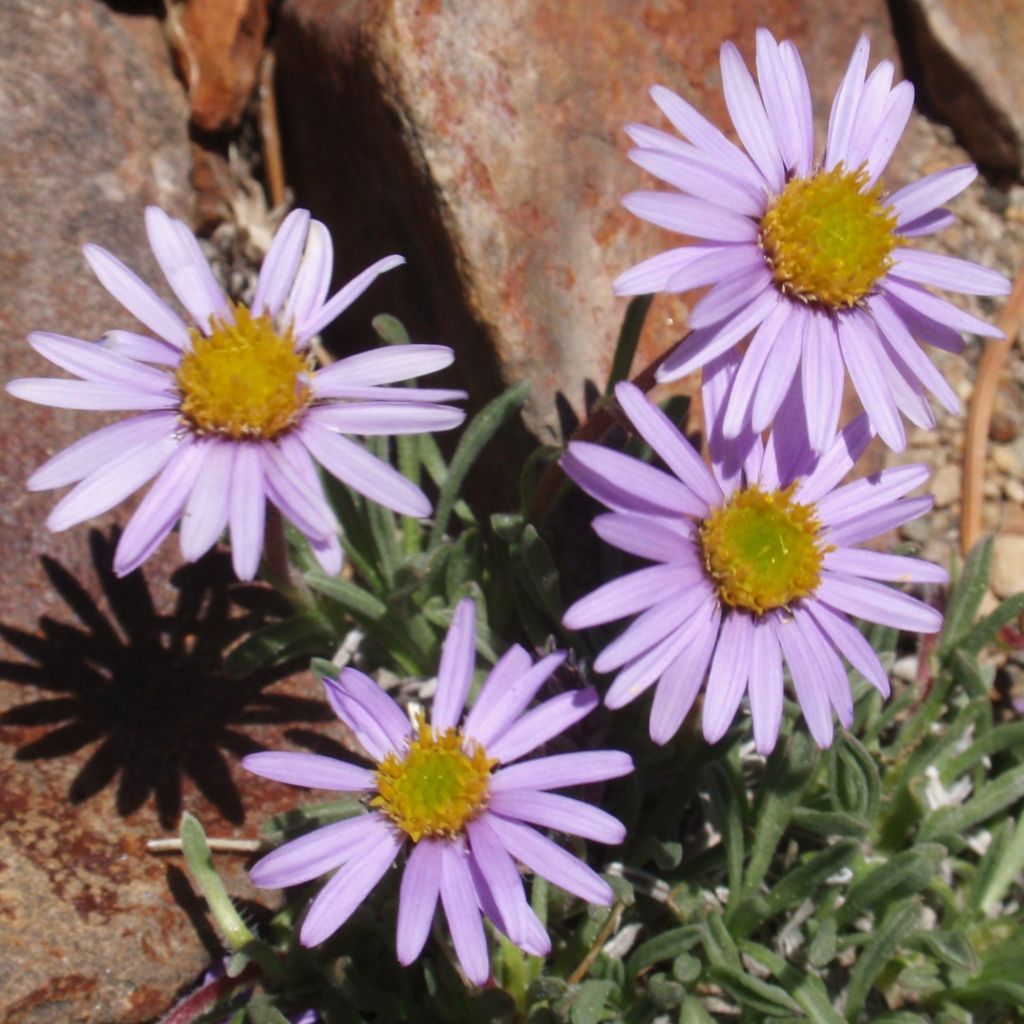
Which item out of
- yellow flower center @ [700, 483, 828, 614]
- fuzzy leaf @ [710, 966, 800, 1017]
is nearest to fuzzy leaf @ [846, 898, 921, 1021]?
fuzzy leaf @ [710, 966, 800, 1017]

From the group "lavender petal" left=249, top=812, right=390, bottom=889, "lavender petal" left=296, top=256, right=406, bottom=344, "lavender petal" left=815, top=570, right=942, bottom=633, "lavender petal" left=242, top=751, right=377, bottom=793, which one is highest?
"lavender petal" left=296, top=256, right=406, bottom=344

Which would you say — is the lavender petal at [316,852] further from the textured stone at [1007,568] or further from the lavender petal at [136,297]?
the textured stone at [1007,568]

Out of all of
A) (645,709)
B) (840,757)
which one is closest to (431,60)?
(645,709)

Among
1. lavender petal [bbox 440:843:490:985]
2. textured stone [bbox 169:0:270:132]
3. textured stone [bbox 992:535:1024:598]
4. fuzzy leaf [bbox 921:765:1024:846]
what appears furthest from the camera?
textured stone [bbox 169:0:270:132]

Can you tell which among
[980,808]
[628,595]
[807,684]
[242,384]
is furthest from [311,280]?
[980,808]

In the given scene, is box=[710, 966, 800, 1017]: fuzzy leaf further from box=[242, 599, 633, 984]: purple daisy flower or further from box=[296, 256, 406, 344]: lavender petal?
box=[296, 256, 406, 344]: lavender petal
